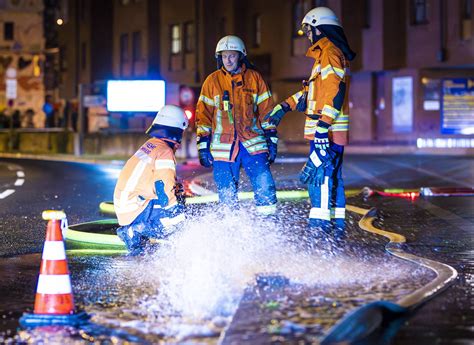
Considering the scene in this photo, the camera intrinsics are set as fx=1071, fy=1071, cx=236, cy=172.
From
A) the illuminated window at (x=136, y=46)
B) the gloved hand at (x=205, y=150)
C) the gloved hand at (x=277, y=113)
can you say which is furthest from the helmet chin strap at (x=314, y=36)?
the illuminated window at (x=136, y=46)

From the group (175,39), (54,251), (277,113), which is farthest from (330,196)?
(175,39)

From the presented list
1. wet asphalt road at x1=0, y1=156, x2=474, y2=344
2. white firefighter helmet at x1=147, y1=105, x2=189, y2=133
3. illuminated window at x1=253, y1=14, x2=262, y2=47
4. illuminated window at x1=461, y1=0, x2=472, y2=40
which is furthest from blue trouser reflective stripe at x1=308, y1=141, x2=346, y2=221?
illuminated window at x1=253, y1=14, x2=262, y2=47

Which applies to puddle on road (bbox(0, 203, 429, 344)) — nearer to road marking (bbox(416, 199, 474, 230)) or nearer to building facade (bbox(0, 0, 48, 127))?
road marking (bbox(416, 199, 474, 230))

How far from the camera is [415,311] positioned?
6.39 m

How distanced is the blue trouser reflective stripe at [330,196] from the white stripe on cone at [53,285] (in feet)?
13.0

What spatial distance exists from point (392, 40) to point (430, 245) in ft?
107

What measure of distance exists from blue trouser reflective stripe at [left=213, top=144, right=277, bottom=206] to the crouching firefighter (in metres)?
1.45

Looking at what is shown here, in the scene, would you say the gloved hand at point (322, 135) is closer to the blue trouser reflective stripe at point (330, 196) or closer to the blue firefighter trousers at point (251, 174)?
the blue trouser reflective stripe at point (330, 196)

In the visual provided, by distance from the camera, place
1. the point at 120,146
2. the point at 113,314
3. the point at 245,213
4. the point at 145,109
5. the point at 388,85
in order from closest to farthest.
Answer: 1. the point at 113,314
2. the point at 245,213
3. the point at 145,109
4. the point at 120,146
5. the point at 388,85

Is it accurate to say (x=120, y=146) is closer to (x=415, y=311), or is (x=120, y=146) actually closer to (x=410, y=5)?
(x=410, y=5)

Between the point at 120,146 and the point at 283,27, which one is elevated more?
the point at 283,27

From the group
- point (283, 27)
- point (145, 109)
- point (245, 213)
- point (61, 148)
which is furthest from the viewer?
point (283, 27)

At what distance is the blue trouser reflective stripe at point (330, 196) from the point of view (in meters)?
9.88

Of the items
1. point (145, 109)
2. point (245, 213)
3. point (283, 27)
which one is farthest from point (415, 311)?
point (283, 27)
